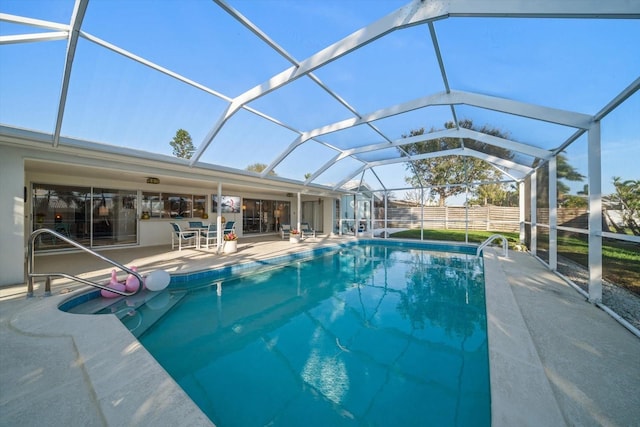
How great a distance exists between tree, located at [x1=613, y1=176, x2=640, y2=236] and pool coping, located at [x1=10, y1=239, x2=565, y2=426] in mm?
1647

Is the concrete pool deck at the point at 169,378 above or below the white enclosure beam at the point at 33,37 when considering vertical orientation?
below

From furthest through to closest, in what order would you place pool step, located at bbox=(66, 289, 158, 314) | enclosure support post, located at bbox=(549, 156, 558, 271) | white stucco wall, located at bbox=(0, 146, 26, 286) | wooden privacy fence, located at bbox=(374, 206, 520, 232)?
1. wooden privacy fence, located at bbox=(374, 206, 520, 232)
2. enclosure support post, located at bbox=(549, 156, 558, 271)
3. white stucco wall, located at bbox=(0, 146, 26, 286)
4. pool step, located at bbox=(66, 289, 158, 314)

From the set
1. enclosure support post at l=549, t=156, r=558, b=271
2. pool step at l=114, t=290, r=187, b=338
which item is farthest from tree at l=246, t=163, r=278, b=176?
enclosure support post at l=549, t=156, r=558, b=271

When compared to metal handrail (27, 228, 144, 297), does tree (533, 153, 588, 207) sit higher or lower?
higher

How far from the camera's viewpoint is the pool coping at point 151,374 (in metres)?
1.70

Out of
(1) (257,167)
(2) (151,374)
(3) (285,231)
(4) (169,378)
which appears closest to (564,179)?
(4) (169,378)

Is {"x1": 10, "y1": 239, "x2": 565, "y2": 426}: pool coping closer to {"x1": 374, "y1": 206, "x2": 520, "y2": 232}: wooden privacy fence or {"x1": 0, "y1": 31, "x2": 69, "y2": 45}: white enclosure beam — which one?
{"x1": 0, "y1": 31, "x2": 69, "y2": 45}: white enclosure beam

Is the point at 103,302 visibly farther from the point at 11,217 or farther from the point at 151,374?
the point at 151,374

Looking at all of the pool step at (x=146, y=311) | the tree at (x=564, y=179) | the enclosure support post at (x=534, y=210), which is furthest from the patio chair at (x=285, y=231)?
the tree at (x=564, y=179)

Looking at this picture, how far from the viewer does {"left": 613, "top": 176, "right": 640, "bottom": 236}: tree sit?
3004 millimetres

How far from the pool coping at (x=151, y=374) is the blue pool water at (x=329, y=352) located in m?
0.42

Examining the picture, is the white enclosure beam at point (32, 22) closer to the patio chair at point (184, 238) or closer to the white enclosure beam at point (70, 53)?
the white enclosure beam at point (70, 53)

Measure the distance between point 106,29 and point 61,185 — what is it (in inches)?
265

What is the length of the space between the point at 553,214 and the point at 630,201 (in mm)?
3087
